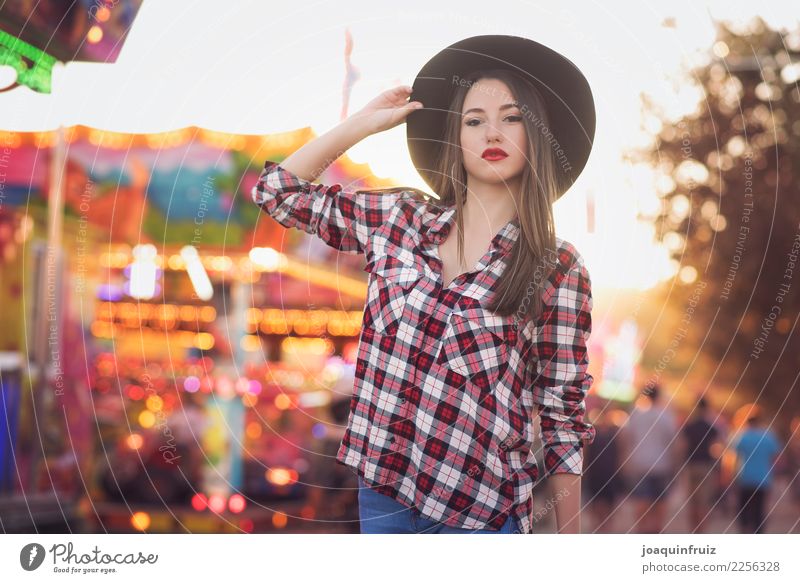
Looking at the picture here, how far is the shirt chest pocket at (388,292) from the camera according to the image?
242 cm

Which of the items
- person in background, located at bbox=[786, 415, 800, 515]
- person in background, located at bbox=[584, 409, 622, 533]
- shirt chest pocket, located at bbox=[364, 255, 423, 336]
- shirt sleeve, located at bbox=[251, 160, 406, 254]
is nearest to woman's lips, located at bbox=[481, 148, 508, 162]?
shirt sleeve, located at bbox=[251, 160, 406, 254]

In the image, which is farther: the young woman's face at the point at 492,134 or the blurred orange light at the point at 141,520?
the blurred orange light at the point at 141,520

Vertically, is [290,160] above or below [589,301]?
above

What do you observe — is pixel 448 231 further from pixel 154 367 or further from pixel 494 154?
pixel 154 367

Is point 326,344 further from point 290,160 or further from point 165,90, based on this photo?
point 290,160

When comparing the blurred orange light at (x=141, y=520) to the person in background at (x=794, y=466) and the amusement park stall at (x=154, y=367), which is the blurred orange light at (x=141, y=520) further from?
the person in background at (x=794, y=466)

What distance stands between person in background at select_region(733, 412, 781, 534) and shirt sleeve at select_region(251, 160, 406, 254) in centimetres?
606

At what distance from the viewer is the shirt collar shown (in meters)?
2.53

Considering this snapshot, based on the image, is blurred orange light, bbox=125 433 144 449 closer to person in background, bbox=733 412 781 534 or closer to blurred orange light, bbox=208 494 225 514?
blurred orange light, bbox=208 494 225 514

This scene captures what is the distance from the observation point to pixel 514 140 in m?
2.61

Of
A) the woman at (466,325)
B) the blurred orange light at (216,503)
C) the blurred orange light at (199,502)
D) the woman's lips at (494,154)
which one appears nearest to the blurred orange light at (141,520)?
the blurred orange light at (199,502)
